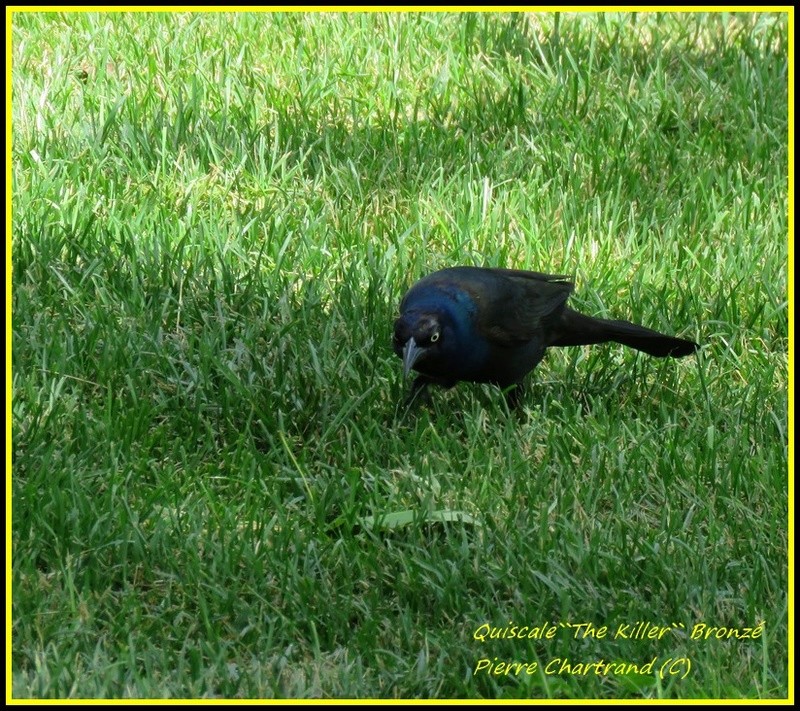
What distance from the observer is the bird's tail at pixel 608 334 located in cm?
482

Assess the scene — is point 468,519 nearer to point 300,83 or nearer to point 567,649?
point 567,649

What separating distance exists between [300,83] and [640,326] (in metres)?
2.34

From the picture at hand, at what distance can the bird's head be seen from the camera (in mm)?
4332

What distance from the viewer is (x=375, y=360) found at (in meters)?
4.79

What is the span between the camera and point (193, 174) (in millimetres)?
5723

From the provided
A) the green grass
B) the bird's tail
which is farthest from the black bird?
the green grass

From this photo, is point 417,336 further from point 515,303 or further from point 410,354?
point 515,303

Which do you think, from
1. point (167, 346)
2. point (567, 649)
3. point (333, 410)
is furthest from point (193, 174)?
point (567, 649)

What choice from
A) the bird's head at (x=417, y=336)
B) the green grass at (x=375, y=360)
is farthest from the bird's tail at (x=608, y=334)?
the bird's head at (x=417, y=336)

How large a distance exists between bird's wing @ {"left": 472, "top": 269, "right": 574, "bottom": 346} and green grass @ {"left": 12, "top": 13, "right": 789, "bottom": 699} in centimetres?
27

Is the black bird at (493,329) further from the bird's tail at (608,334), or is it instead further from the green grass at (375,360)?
the green grass at (375,360)

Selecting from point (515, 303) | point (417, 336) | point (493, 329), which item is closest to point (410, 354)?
point (417, 336)

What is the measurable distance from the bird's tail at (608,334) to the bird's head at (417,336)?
25.3 inches

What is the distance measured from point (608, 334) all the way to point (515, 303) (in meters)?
0.39
